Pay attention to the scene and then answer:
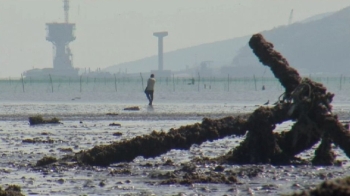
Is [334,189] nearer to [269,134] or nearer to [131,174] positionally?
[131,174]

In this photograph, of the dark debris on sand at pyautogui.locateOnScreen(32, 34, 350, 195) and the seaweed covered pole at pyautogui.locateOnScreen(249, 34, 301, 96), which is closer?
the dark debris on sand at pyautogui.locateOnScreen(32, 34, 350, 195)

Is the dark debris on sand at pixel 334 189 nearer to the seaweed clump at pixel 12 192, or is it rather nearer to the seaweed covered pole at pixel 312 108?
the seaweed clump at pixel 12 192

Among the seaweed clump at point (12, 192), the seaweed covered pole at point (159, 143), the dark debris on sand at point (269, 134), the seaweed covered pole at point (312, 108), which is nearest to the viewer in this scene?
the seaweed clump at point (12, 192)

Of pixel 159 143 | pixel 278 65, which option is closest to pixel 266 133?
pixel 278 65

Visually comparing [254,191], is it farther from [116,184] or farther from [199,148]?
[199,148]

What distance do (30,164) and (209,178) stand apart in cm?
379

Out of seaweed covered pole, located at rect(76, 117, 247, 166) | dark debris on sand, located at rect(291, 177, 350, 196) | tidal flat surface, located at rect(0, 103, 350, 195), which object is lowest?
tidal flat surface, located at rect(0, 103, 350, 195)

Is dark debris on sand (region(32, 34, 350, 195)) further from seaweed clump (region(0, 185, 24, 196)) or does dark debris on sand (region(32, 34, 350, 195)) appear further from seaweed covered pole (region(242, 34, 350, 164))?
seaweed clump (region(0, 185, 24, 196))

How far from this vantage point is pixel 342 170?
15961 millimetres

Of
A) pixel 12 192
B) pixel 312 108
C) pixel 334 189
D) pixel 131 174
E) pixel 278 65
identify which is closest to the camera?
pixel 334 189

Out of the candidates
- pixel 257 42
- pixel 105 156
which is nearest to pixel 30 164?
pixel 105 156

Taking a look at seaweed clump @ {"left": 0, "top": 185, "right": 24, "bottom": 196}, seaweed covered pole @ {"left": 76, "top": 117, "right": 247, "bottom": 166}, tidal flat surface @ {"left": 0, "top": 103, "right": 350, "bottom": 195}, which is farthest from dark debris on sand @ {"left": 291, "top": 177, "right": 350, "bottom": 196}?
seaweed covered pole @ {"left": 76, "top": 117, "right": 247, "bottom": 166}

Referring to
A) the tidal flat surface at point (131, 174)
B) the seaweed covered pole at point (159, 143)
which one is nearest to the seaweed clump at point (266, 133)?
the seaweed covered pole at point (159, 143)

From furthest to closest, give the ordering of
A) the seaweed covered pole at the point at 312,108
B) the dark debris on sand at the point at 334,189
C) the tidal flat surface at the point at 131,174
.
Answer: the seaweed covered pole at the point at 312,108 → the tidal flat surface at the point at 131,174 → the dark debris on sand at the point at 334,189
